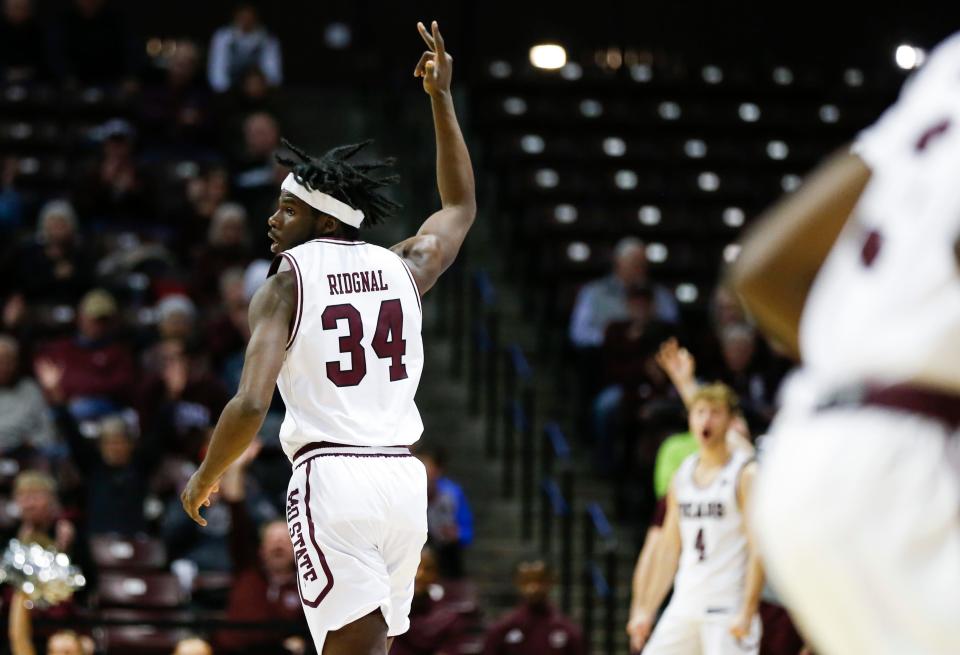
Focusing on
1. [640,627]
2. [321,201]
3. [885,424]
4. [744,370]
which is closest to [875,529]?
[885,424]

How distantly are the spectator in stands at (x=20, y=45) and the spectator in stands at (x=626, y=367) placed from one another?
240 inches

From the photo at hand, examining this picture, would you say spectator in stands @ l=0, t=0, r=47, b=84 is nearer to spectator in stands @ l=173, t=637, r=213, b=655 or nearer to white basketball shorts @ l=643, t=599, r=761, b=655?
spectator in stands @ l=173, t=637, r=213, b=655

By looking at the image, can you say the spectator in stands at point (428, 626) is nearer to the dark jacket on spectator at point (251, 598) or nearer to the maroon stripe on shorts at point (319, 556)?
the dark jacket on spectator at point (251, 598)

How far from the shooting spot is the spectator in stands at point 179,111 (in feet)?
46.2

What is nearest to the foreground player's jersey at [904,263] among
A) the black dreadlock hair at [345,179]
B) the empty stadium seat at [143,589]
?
the black dreadlock hair at [345,179]

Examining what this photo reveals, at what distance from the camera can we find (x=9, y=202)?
1291 centimetres

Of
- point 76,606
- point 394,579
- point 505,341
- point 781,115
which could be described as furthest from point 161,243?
point 394,579

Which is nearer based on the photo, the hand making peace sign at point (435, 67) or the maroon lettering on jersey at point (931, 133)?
the maroon lettering on jersey at point (931, 133)

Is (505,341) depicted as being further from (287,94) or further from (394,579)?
(394,579)

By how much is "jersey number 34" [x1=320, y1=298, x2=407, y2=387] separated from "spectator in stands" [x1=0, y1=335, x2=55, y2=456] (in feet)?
19.6

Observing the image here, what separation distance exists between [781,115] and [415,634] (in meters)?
8.55

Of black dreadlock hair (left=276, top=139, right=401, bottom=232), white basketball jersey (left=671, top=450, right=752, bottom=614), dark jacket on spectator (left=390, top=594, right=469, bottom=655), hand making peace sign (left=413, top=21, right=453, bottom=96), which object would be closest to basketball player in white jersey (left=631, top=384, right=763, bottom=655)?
white basketball jersey (left=671, top=450, right=752, bottom=614)

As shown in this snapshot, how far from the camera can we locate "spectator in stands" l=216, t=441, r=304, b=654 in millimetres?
8930

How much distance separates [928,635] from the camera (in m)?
2.19
